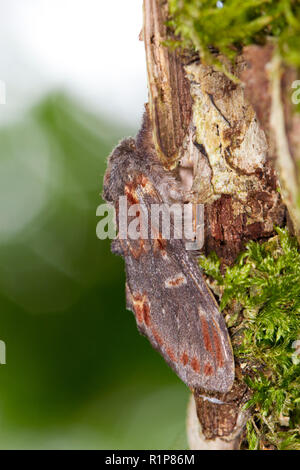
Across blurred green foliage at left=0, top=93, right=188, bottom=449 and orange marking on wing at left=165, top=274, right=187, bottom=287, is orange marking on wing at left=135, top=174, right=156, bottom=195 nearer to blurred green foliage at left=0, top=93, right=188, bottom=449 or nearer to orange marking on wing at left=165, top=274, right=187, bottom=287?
orange marking on wing at left=165, top=274, right=187, bottom=287

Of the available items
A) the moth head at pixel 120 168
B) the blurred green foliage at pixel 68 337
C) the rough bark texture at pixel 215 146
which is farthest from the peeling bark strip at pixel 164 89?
the blurred green foliage at pixel 68 337

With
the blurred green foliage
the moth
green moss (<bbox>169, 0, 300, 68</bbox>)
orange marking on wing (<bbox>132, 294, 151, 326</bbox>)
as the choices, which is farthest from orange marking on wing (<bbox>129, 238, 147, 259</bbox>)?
the blurred green foliage

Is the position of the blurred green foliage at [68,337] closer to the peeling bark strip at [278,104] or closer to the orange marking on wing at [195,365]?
the orange marking on wing at [195,365]

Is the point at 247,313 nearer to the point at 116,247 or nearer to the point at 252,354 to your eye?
the point at 252,354

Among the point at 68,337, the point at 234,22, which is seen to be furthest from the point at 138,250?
the point at 68,337
